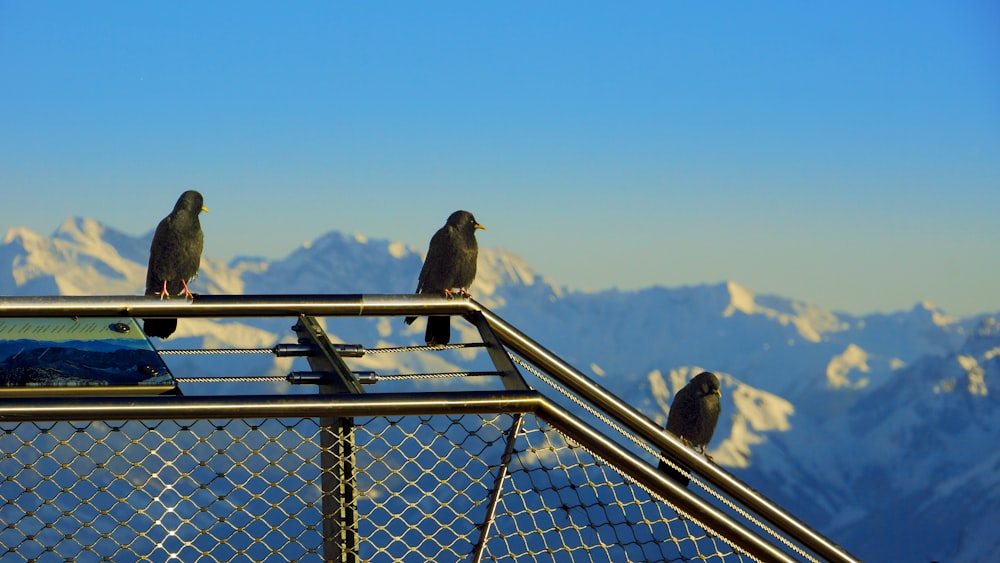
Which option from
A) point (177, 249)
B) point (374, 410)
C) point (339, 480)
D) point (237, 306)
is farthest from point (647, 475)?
point (177, 249)

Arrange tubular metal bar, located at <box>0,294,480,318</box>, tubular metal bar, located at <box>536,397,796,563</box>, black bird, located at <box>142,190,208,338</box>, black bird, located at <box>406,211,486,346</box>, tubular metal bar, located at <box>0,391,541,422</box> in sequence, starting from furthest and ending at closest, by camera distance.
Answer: black bird, located at <box>406,211,486,346</box> → black bird, located at <box>142,190,208,338</box> → tubular metal bar, located at <box>0,294,480,318</box> → tubular metal bar, located at <box>536,397,796,563</box> → tubular metal bar, located at <box>0,391,541,422</box>

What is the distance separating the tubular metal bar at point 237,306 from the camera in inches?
179

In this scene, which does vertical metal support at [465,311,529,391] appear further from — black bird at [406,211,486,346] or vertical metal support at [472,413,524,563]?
black bird at [406,211,486,346]

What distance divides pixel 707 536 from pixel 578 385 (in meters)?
0.76

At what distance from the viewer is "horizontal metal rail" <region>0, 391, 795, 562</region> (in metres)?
3.22

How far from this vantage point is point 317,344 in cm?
443

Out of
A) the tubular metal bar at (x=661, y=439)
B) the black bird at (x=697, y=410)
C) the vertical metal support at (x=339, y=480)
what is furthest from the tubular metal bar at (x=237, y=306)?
the black bird at (x=697, y=410)

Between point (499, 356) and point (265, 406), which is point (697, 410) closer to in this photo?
point (499, 356)

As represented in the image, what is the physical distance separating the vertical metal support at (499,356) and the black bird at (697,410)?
30.0 feet

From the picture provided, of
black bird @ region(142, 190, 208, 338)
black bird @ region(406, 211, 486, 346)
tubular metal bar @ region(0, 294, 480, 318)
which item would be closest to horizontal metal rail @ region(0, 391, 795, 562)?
tubular metal bar @ region(0, 294, 480, 318)

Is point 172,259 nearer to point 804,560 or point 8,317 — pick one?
point 8,317

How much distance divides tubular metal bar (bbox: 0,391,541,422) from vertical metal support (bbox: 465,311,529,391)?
0.11 metres

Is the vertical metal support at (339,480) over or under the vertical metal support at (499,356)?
under

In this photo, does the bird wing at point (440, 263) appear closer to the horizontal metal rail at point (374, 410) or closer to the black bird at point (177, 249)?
the black bird at point (177, 249)
